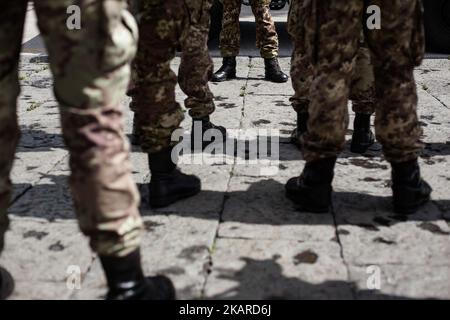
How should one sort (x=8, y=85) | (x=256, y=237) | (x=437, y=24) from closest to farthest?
(x=8, y=85)
(x=256, y=237)
(x=437, y=24)

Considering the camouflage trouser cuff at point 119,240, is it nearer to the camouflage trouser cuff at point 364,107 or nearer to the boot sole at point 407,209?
the boot sole at point 407,209

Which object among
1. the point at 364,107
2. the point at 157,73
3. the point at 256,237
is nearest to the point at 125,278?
the point at 256,237

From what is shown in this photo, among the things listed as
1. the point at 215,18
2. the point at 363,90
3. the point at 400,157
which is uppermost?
the point at 215,18

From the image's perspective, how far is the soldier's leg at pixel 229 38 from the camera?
4.59m

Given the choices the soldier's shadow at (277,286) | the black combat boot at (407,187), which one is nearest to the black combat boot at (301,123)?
Result: the black combat boot at (407,187)

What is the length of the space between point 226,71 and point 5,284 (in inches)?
140

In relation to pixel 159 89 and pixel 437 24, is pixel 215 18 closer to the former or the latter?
pixel 437 24

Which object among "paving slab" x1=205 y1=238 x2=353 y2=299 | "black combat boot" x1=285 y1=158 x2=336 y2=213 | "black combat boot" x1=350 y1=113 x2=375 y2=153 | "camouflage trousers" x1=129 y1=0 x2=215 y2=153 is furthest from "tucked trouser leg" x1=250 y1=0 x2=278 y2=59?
"paving slab" x1=205 y1=238 x2=353 y2=299

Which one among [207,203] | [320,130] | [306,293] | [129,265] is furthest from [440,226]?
[129,265]

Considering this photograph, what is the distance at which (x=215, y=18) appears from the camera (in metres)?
6.20

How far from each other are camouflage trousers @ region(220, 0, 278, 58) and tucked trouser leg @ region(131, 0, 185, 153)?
251 cm

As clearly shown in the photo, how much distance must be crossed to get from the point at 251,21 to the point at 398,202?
22.1 ft

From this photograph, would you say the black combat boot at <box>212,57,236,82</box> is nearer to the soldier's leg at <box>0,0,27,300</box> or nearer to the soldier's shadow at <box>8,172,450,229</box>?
the soldier's shadow at <box>8,172,450,229</box>
